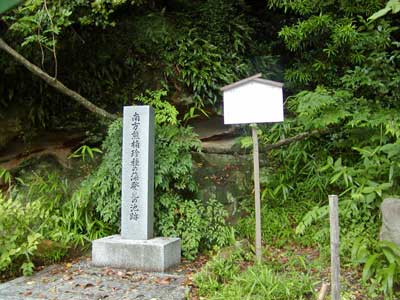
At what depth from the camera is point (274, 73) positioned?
739 centimetres

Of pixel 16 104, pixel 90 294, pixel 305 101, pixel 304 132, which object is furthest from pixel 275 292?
pixel 16 104

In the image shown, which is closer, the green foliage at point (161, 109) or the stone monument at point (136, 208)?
the stone monument at point (136, 208)

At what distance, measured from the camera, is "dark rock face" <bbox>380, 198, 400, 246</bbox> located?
388 cm

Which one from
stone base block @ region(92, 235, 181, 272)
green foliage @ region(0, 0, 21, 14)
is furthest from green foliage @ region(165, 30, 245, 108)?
green foliage @ region(0, 0, 21, 14)

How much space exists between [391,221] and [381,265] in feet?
1.33

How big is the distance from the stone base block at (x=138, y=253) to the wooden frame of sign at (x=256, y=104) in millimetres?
1002

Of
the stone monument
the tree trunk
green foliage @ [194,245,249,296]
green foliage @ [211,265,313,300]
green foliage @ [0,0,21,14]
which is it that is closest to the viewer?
green foliage @ [0,0,21,14]

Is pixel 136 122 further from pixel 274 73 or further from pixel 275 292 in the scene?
pixel 274 73

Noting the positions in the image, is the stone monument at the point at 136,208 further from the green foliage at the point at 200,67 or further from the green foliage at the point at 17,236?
the green foliage at the point at 200,67

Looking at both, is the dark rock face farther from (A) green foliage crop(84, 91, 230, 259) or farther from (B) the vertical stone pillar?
(B) the vertical stone pillar

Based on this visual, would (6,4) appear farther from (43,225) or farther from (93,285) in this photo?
(43,225)

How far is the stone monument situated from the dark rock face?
7.13ft

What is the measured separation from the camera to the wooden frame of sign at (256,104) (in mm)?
4227

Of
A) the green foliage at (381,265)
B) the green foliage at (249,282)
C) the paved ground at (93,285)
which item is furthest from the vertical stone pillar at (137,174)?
the green foliage at (381,265)
